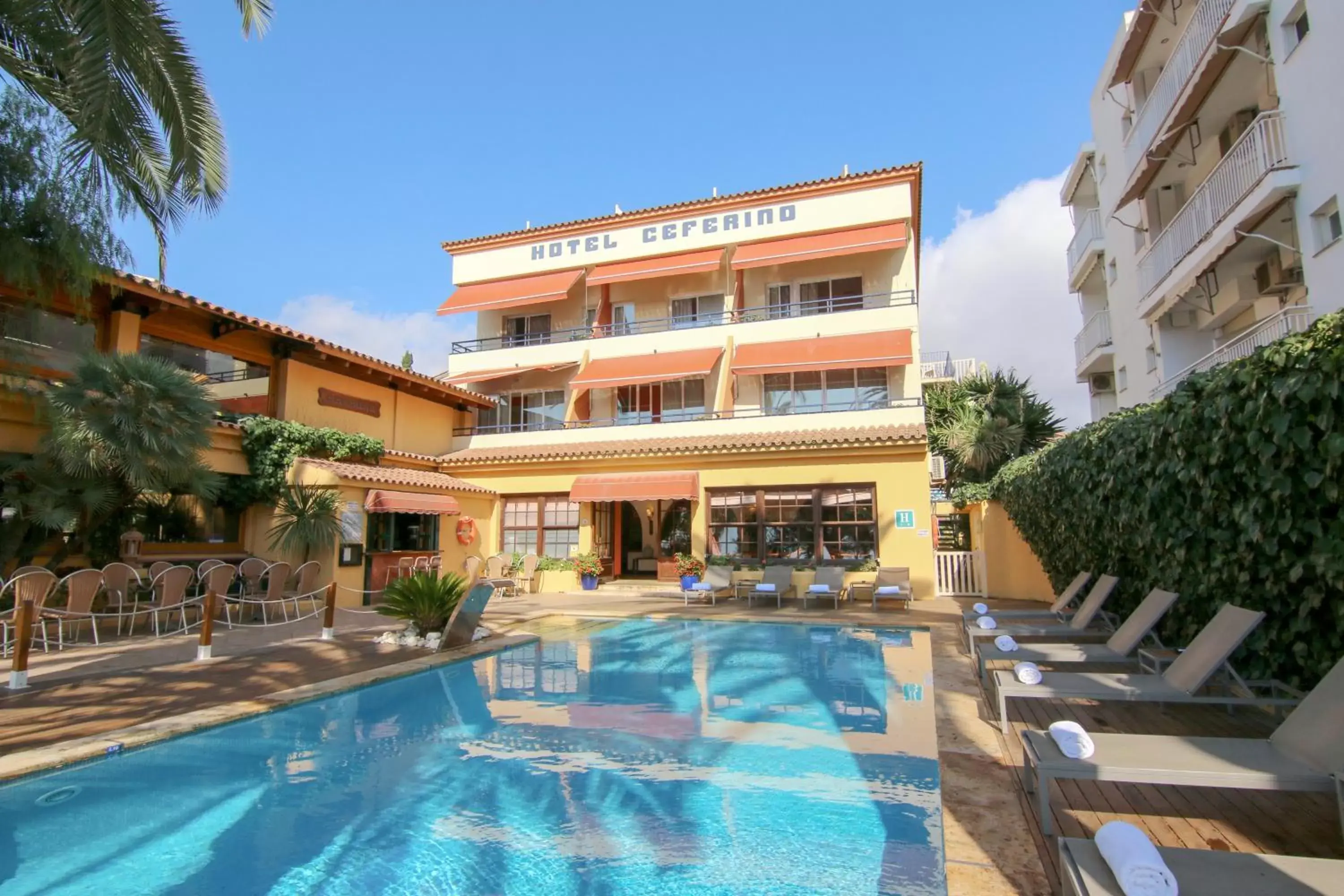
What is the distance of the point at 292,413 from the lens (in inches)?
746

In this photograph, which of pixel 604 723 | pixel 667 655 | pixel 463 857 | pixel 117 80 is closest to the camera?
pixel 463 857

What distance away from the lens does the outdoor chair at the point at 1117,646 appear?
7.34m

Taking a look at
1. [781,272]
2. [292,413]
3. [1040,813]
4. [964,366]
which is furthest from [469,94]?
[964,366]

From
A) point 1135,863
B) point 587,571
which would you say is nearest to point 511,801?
point 1135,863

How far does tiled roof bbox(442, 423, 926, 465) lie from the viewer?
19.6 meters

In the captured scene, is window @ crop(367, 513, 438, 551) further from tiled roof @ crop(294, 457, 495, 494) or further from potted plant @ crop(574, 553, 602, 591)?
potted plant @ crop(574, 553, 602, 591)

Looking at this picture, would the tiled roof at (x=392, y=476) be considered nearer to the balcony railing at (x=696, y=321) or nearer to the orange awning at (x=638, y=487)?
the orange awning at (x=638, y=487)

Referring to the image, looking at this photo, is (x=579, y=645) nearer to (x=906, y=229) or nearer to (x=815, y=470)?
(x=815, y=470)

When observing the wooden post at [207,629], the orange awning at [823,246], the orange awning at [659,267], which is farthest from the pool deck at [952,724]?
the orange awning at [659,267]

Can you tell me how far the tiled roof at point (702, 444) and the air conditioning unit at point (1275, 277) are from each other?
8.72 m

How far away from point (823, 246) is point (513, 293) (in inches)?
456

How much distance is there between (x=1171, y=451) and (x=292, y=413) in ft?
63.9

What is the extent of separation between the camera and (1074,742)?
173 inches

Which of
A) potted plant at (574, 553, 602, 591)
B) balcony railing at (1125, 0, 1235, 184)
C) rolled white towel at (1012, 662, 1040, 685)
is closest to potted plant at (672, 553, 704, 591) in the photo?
potted plant at (574, 553, 602, 591)
